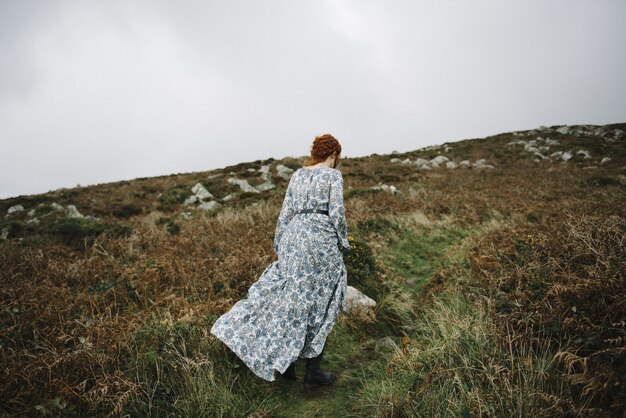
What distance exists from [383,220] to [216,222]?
5.10 meters

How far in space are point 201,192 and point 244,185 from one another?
7.70 ft

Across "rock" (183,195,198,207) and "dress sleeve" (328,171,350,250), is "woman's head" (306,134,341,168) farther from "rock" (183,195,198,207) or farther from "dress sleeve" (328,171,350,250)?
"rock" (183,195,198,207)

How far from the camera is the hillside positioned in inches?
107

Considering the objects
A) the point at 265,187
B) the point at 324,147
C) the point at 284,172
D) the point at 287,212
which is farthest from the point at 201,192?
the point at 324,147

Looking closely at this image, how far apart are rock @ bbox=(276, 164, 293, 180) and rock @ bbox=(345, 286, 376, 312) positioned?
15138mm

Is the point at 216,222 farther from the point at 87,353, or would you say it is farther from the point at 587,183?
the point at 587,183

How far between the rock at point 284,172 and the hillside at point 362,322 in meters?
10.8

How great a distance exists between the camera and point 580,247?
3896 millimetres

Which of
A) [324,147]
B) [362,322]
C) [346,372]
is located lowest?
[346,372]

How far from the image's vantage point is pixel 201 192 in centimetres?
1773

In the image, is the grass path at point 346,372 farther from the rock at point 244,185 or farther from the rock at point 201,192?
the rock at point 201,192

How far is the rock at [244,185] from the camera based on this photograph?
56.9ft

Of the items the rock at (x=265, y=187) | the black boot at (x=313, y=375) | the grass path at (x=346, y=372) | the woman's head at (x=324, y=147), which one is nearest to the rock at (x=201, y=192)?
the rock at (x=265, y=187)

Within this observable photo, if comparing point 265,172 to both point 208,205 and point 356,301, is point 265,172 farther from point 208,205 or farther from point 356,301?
point 356,301
